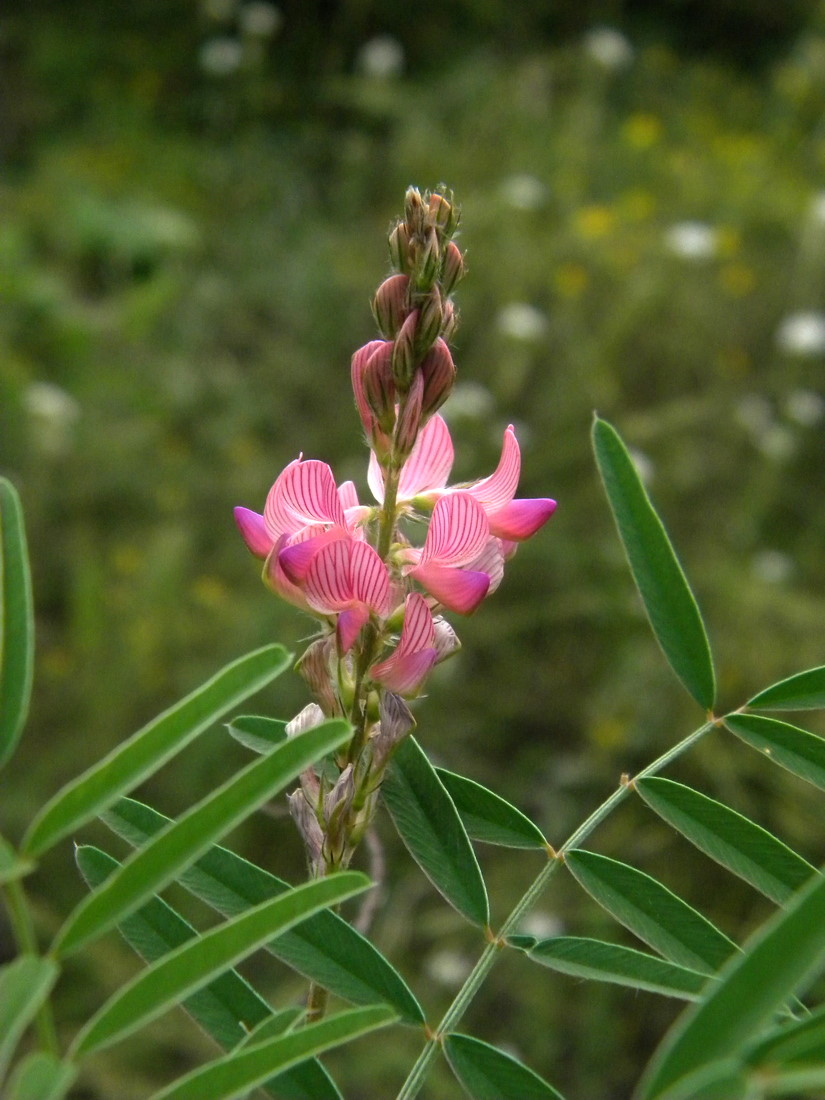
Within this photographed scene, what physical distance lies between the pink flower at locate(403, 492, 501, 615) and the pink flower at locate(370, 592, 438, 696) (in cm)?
2

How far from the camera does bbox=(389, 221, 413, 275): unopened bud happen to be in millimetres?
662

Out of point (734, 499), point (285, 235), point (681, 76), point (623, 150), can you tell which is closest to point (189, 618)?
point (734, 499)

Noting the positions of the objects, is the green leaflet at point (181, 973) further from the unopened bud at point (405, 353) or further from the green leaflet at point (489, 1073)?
the unopened bud at point (405, 353)

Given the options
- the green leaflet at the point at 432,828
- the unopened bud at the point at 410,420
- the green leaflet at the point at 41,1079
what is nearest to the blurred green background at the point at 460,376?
the green leaflet at the point at 432,828

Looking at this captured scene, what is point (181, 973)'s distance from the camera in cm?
49

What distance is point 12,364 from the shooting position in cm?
314

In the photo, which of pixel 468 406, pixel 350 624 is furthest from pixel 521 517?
pixel 468 406

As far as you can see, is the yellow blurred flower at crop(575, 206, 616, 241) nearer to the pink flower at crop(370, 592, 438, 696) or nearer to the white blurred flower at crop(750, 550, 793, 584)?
the white blurred flower at crop(750, 550, 793, 584)

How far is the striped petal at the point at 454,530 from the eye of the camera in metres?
0.68

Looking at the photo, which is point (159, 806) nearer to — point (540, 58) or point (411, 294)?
point (411, 294)

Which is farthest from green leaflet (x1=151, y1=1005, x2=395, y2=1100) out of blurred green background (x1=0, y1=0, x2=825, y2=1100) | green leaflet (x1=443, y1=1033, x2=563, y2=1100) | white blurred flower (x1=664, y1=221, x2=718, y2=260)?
white blurred flower (x1=664, y1=221, x2=718, y2=260)

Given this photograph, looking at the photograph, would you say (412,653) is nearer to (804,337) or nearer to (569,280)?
(804,337)

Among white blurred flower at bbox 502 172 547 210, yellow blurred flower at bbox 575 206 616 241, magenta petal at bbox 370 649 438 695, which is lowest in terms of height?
yellow blurred flower at bbox 575 206 616 241

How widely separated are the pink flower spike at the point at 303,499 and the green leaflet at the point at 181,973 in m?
0.26
